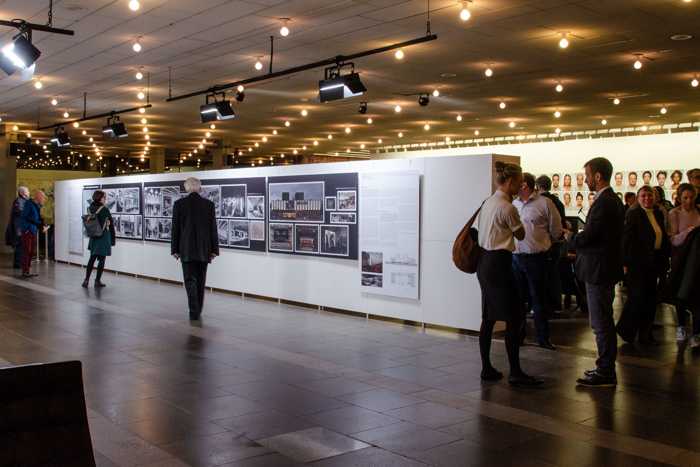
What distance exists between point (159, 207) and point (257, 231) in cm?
326

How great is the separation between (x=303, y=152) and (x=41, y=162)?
1029 centimetres

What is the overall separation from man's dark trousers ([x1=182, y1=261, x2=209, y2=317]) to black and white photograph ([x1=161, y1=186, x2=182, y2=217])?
4071mm

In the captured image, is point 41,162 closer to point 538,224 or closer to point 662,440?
point 538,224

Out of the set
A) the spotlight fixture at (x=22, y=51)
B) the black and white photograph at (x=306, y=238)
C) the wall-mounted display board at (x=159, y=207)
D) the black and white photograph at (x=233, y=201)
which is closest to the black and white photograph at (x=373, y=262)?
the black and white photograph at (x=306, y=238)

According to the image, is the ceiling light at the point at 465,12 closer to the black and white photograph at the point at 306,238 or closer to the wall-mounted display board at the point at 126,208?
the black and white photograph at the point at 306,238

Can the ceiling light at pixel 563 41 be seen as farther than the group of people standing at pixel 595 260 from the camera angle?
Yes

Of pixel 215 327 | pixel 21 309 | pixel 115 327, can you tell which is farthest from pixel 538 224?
pixel 21 309

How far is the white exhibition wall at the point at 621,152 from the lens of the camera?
17750mm

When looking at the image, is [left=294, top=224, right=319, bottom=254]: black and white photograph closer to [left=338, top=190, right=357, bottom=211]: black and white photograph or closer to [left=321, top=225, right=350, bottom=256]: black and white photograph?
[left=321, top=225, right=350, bottom=256]: black and white photograph

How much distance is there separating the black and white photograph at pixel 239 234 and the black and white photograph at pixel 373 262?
262cm

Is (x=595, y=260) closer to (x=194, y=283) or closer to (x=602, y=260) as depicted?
(x=602, y=260)

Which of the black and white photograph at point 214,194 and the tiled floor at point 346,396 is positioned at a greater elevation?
the black and white photograph at point 214,194

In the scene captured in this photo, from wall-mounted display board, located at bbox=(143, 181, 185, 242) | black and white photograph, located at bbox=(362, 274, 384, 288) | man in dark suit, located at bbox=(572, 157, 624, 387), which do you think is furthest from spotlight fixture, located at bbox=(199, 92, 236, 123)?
man in dark suit, located at bbox=(572, 157, 624, 387)

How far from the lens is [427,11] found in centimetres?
873
